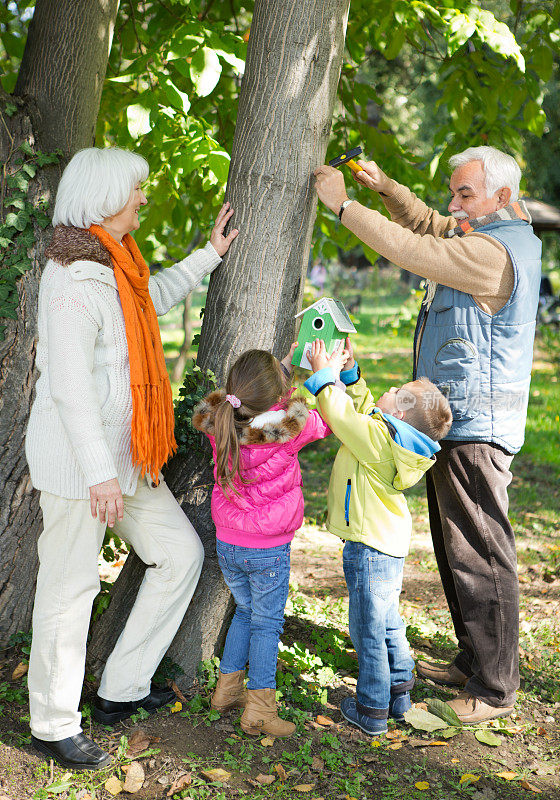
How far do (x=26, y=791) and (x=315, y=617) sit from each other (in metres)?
1.84

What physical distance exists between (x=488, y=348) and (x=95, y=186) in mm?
1678

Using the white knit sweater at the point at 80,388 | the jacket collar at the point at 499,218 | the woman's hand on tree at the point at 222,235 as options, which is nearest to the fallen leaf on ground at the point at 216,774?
the white knit sweater at the point at 80,388

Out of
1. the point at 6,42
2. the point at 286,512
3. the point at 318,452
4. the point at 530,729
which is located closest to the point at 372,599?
the point at 286,512

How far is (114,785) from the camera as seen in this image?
106 inches

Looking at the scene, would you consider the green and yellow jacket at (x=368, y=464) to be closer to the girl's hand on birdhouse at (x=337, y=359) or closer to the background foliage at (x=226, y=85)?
the girl's hand on birdhouse at (x=337, y=359)

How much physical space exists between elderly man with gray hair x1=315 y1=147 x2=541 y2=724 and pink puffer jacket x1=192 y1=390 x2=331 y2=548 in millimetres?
675

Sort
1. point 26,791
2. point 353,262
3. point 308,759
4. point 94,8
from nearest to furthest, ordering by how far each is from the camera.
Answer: point 26,791, point 308,759, point 94,8, point 353,262

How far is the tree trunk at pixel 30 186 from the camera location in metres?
3.37

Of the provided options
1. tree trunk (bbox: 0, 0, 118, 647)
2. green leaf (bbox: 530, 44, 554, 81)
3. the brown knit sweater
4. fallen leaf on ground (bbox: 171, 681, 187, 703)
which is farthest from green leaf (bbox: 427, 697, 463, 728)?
green leaf (bbox: 530, 44, 554, 81)

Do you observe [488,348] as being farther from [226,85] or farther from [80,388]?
[226,85]

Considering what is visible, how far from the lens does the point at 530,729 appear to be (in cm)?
328

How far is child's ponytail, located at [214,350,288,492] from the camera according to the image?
2.75 m

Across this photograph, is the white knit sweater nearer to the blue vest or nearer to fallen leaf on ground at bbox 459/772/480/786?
the blue vest

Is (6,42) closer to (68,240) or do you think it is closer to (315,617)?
(68,240)
